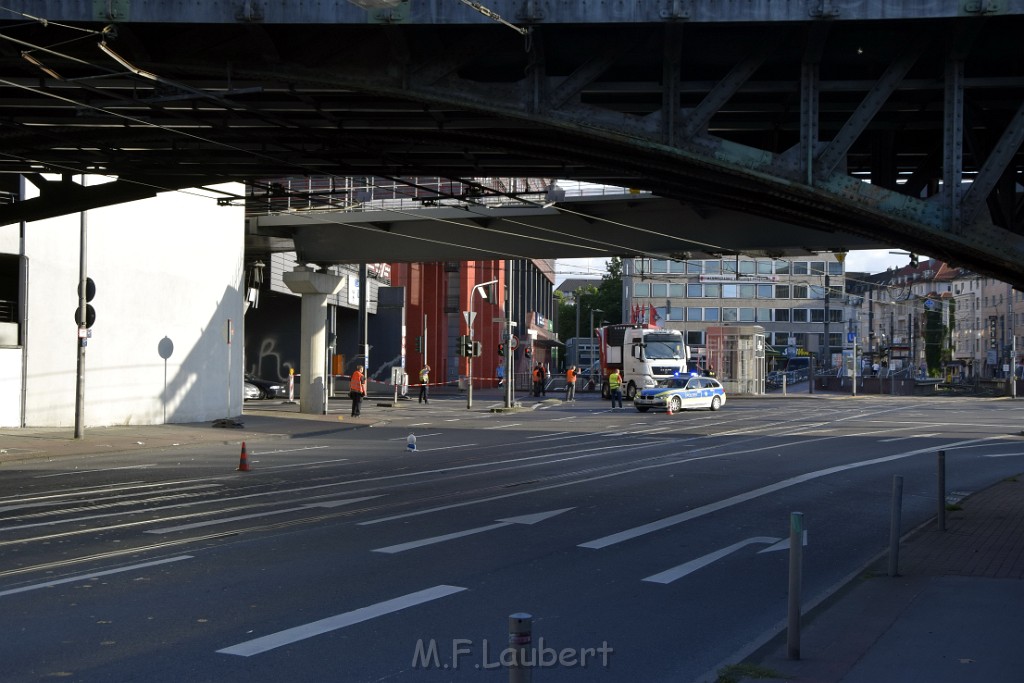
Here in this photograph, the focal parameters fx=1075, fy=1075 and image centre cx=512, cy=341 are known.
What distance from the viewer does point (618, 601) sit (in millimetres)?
8945

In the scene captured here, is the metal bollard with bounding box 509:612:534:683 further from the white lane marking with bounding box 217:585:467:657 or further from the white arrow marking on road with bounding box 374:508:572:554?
the white arrow marking on road with bounding box 374:508:572:554

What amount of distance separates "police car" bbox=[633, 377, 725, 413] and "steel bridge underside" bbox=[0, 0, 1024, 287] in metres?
26.8

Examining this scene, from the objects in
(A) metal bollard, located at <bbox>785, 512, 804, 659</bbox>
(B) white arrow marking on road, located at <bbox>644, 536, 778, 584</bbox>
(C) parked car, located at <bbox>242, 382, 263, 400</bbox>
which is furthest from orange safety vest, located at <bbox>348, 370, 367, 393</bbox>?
(A) metal bollard, located at <bbox>785, 512, 804, 659</bbox>

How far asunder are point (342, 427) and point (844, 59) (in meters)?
21.7

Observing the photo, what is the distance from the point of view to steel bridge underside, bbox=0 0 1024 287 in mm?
12688

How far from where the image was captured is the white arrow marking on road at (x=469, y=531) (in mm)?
11057

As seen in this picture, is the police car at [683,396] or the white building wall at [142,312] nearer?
the white building wall at [142,312]

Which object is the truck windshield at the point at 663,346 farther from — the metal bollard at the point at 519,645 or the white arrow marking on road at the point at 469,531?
the metal bollard at the point at 519,645

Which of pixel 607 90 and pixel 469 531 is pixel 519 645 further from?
pixel 607 90

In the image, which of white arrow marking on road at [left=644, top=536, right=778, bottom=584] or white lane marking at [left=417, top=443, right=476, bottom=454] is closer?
white arrow marking on road at [left=644, top=536, right=778, bottom=584]

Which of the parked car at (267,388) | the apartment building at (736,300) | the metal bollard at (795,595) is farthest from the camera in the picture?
the apartment building at (736,300)

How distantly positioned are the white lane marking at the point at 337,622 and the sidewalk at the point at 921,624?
9.32 feet

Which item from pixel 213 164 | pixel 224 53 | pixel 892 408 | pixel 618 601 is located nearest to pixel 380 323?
pixel 892 408

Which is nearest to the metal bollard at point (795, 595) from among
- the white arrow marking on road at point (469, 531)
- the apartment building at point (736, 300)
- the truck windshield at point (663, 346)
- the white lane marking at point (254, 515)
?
the white arrow marking on road at point (469, 531)
